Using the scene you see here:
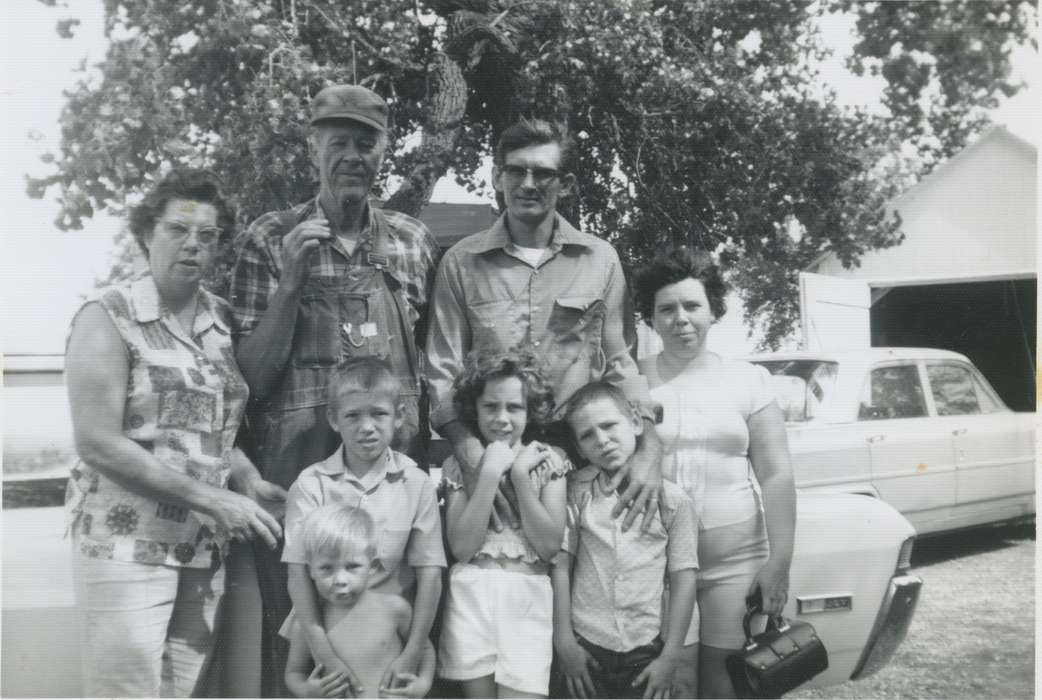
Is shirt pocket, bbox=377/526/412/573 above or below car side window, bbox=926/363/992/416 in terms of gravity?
below

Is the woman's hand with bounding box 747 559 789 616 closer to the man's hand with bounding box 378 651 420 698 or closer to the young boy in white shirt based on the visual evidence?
the young boy in white shirt

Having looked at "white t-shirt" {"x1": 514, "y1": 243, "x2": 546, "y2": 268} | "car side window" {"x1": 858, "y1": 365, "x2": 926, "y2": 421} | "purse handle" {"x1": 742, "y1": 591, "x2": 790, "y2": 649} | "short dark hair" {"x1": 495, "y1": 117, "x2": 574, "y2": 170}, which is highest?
"short dark hair" {"x1": 495, "y1": 117, "x2": 574, "y2": 170}

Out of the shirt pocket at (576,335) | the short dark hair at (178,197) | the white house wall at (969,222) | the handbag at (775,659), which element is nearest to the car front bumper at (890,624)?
the handbag at (775,659)

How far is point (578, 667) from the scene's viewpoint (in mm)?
2297

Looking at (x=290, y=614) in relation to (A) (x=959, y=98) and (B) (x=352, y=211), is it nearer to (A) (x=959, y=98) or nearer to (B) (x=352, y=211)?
(B) (x=352, y=211)

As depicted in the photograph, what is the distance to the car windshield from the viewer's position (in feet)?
10.00

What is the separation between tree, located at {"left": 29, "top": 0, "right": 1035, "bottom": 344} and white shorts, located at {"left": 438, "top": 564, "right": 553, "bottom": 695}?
1.35 m

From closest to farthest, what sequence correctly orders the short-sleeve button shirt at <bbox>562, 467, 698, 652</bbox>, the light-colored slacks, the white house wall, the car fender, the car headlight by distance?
1. the light-colored slacks
2. the short-sleeve button shirt at <bbox>562, 467, 698, 652</bbox>
3. the car fender
4. the car headlight
5. the white house wall

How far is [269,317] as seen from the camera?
94.7 inches

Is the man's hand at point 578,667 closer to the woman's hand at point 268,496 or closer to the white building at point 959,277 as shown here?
the woman's hand at point 268,496

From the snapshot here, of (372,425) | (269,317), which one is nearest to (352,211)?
(269,317)

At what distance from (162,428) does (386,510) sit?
0.67 metres

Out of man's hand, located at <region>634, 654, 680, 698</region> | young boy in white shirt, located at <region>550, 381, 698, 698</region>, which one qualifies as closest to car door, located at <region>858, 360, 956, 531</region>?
young boy in white shirt, located at <region>550, 381, 698, 698</region>

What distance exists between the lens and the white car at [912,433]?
9.97 feet
